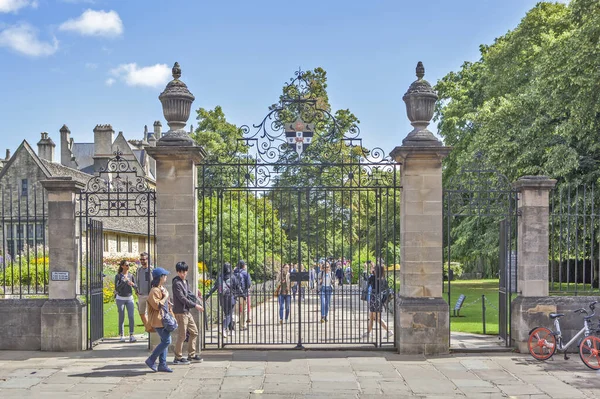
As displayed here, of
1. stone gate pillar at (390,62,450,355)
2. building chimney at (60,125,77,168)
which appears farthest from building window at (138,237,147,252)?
stone gate pillar at (390,62,450,355)

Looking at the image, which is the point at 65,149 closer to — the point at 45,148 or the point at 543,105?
the point at 45,148

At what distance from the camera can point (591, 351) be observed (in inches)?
397

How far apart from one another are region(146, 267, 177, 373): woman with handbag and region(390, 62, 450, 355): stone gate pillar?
13.2 feet

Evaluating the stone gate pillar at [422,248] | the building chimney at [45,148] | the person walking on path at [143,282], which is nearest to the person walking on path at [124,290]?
the person walking on path at [143,282]

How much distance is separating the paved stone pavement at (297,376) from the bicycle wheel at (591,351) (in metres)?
0.15

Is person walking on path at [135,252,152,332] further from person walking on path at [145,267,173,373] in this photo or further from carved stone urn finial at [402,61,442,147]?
carved stone urn finial at [402,61,442,147]

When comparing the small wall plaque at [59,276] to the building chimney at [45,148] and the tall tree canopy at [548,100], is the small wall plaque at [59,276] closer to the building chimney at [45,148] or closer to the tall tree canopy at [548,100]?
the tall tree canopy at [548,100]

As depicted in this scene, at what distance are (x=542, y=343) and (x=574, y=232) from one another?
35.8 ft

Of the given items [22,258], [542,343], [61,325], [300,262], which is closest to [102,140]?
[22,258]

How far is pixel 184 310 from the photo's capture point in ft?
33.6

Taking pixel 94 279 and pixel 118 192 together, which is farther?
pixel 94 279

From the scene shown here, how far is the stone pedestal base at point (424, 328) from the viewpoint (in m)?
11.2

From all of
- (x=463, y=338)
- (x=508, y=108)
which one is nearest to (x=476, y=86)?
(x=508, y=108)

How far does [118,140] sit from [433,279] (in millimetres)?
55529
